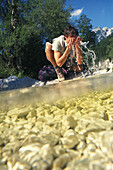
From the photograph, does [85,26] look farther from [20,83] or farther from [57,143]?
[57,143]

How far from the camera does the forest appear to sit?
28.8ft

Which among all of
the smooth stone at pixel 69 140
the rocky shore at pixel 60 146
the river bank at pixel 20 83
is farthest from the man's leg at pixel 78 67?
the smooth stone at pixel 69 140

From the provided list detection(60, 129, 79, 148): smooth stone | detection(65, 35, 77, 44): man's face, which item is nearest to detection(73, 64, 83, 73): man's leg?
detection(65, 35, 77, 44): man's face

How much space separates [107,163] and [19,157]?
11.1 inches

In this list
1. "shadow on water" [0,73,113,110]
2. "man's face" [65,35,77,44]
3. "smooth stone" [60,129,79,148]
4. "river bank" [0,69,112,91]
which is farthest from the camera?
"river bank" [0,69,112,91]

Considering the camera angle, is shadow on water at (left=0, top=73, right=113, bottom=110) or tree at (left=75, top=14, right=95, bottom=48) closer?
shadow on water at (left=0, top=73, right=113, bottom=110)

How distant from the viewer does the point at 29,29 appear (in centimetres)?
907

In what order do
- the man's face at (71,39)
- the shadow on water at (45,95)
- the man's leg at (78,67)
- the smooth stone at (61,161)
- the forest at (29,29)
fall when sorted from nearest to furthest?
the smooth stone at (61,161)
the shadow on water at (45,95)
the man's face at (71,39)
the man's leg at (78,67)
the forest at (29,29)

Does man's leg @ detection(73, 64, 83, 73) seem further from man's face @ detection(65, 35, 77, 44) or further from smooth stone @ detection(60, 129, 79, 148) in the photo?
smooth stone @ detection(60, 129, 79, 148)

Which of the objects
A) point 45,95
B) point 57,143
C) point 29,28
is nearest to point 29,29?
point 29,28

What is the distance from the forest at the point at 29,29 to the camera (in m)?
8.77

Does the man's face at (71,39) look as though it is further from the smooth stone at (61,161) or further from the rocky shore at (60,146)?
the smooth stone at (61,161)

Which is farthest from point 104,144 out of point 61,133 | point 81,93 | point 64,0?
point 64,0

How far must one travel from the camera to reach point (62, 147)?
47cm
